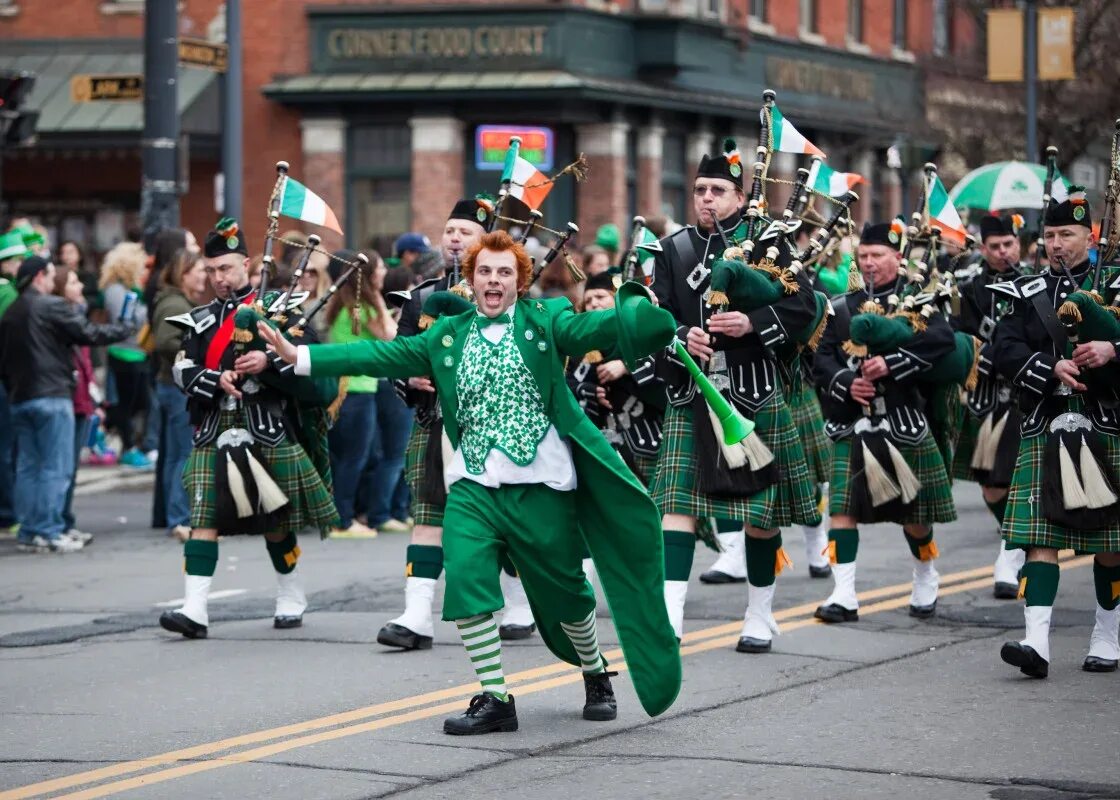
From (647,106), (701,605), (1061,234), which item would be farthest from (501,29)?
(1061,234)

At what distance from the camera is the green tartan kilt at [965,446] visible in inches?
504

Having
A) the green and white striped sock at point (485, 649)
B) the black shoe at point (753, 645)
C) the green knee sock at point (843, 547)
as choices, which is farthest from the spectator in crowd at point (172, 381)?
the green and white striped sock at point (485, 649)

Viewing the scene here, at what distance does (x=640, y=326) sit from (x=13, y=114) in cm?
1112

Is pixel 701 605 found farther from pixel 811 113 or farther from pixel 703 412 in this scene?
pixel 811 113

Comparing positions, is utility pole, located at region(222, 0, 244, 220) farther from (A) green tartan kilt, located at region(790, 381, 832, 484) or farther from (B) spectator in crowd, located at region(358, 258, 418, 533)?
(A) green tartan kilt, located at region(790, 381, 832, 484)

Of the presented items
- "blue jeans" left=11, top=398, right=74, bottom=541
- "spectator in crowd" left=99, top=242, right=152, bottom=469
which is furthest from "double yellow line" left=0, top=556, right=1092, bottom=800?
"spectator in crowd" left=99, top=242, right=152, bottom=469

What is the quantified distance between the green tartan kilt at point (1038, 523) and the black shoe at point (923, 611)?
1.73m

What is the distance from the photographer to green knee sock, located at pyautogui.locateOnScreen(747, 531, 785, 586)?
10.1 m

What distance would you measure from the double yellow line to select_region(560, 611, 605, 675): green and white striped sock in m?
0.57

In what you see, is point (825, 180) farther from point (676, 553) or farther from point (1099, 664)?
point (1099, 664)

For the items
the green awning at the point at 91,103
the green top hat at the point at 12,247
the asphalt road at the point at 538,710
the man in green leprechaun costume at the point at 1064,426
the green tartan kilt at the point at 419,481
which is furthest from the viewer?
the green awning at the point at 91,103

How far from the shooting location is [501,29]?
96.9 feet

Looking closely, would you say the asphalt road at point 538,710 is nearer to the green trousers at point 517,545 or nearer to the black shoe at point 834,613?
the black shoe at point 834,613

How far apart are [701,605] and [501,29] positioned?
18901 mm
